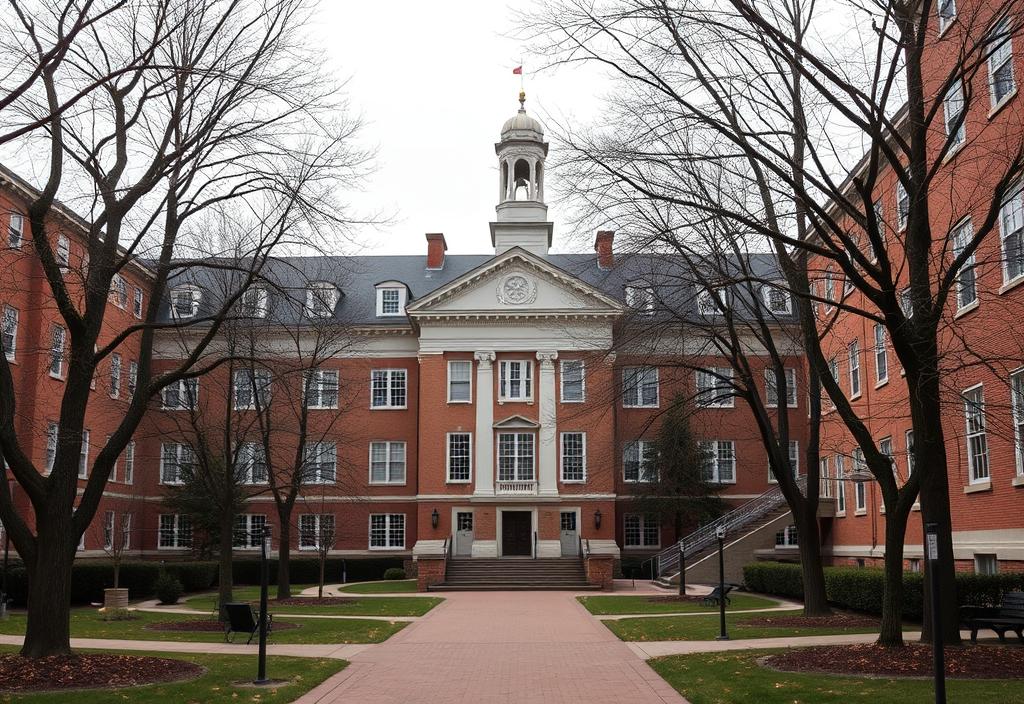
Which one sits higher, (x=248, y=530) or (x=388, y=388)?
(x=388, y=388)

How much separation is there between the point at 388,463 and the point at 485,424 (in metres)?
5.37

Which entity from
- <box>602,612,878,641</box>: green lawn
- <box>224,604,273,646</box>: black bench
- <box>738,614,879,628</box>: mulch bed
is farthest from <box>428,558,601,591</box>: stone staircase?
<box>224,604,273,646</box>: black bench

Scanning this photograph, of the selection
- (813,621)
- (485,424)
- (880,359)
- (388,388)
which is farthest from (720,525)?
(813,621)

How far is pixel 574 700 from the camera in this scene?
481 inches

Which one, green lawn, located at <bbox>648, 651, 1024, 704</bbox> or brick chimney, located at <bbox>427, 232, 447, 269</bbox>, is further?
brick chimney, located at <bbox>427, 232, 447, 269</bbox>

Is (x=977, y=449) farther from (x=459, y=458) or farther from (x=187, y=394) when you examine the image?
(x=459, y=458)

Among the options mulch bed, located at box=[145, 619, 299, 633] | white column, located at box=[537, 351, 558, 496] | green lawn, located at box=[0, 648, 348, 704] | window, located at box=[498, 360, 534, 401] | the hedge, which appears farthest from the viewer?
window, located at box=[498, 360, 534, 401]

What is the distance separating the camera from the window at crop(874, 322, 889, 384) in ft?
99.0

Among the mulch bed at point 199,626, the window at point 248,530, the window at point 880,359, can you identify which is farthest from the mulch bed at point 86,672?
the window at point 248,530

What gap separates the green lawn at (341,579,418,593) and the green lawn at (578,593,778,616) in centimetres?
794

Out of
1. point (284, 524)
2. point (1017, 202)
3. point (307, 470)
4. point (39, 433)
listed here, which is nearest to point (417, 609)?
point (284, 524)

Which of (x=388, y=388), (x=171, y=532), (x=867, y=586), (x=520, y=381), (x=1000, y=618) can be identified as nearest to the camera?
(x=1000, y=618)

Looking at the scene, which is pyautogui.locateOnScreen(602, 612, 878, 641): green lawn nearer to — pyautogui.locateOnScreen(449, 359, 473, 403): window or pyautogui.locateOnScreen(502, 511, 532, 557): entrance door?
pyautogui.locateOnScreen(502, 511, 532, 557): entrance door

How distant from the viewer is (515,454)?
140 feet
